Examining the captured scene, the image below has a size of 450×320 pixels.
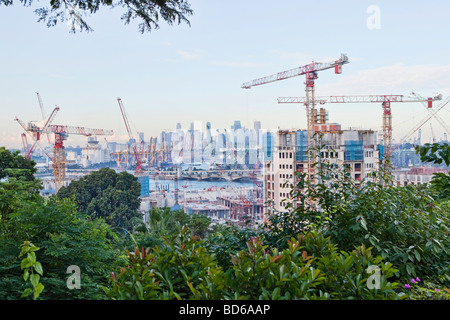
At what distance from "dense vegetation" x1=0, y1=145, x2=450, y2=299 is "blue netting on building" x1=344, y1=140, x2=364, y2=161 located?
19.5 ft

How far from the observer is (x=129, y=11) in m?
3.02

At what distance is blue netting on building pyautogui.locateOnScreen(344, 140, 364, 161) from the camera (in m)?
7.90

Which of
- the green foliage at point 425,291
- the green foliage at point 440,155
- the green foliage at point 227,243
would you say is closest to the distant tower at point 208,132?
the green foliage at point 227,243

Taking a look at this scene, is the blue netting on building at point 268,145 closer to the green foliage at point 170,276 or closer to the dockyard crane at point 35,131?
the dockyard crane at point 35,131

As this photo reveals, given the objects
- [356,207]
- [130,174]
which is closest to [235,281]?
[356,207]

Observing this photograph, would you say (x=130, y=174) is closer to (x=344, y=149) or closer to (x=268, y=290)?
(x=344, y=149)

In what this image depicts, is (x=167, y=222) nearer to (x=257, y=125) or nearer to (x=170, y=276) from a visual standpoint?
(x=170, y=276)

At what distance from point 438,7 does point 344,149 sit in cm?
460

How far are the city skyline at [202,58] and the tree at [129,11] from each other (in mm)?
727

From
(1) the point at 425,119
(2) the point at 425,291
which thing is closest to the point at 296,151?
(1) the point at 425,119

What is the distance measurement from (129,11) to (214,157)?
4.72m

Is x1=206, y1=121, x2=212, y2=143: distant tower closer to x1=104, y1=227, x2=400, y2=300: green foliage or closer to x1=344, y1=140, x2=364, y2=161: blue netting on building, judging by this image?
x1=344, y1=140, x2=364, y2=161: blue netting on building

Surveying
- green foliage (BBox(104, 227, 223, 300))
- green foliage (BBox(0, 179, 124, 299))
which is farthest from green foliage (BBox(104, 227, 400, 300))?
green foliage (BBox(0, 179, 124, 299))

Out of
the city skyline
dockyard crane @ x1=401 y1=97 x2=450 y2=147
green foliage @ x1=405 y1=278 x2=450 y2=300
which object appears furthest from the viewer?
dockyard crane @ x1=401 y1=97 x2=450 y2=147
